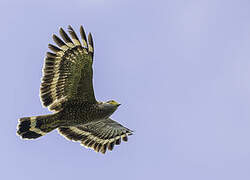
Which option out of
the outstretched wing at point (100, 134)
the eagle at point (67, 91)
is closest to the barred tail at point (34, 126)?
the eagle at point (67, 91)

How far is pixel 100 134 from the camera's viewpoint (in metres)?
19.0

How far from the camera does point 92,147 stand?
18.7m

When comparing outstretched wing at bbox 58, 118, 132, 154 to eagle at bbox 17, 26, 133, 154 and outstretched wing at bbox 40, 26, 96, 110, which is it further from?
outstretched wing at bbox 40, 26, 96, 110

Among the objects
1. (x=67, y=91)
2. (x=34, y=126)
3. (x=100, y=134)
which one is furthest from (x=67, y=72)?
(x=100, y=134)

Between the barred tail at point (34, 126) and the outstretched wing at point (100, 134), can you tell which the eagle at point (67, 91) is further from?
the outstretched wing at point (100, 134)

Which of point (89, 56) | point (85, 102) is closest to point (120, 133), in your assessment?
point (85, 102)

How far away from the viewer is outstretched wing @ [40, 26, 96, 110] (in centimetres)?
1620

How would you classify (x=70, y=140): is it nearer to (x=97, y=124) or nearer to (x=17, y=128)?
(x=97, y=124)

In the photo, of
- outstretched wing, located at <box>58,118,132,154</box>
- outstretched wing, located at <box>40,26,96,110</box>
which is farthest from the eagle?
outstretched wing, located at <box>58,118,132,154</box>

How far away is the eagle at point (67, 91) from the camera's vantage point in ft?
53.3

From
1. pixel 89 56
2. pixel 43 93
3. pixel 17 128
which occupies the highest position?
pixel 89 56

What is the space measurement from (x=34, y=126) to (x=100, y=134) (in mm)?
3143

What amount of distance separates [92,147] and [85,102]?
2549 millimetres

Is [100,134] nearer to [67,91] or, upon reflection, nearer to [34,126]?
[67,91]
